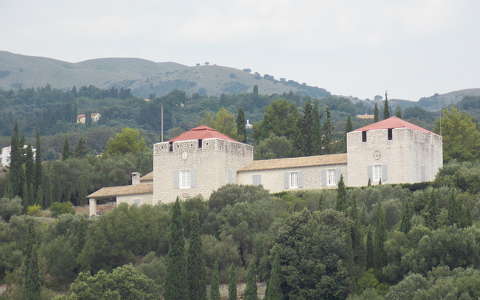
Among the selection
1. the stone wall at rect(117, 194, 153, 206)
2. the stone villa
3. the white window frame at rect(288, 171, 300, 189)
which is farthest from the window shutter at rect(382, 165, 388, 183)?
the stone wall at rect(117, 194, 153, 206)

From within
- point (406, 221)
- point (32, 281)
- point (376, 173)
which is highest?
point (376, 173)

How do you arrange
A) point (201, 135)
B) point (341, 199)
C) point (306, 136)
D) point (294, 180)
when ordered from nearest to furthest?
point (341, 199), point (294, 180), point (201, 135), point (306, 136)

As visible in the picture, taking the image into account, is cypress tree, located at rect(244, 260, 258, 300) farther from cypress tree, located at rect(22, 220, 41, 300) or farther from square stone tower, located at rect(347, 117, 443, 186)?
square stone tower, located at rect(347, 117, 443, 186)

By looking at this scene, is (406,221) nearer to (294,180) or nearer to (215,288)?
(215,288)

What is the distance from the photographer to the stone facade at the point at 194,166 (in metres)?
64.4

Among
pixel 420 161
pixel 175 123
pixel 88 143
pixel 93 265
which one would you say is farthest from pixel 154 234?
pixel 175 123

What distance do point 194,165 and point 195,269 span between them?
15.9 metres

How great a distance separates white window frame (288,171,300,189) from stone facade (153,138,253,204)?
377cm

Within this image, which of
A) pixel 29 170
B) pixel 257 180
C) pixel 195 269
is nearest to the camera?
pixel 195 269

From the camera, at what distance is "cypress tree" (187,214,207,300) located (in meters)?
49.2

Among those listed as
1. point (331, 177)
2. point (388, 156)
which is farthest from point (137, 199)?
point (388, 156)

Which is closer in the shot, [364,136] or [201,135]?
[364,136]

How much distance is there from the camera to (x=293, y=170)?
6412cm

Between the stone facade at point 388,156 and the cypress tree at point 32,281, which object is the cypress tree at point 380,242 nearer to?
the stone facade at point 388,156
